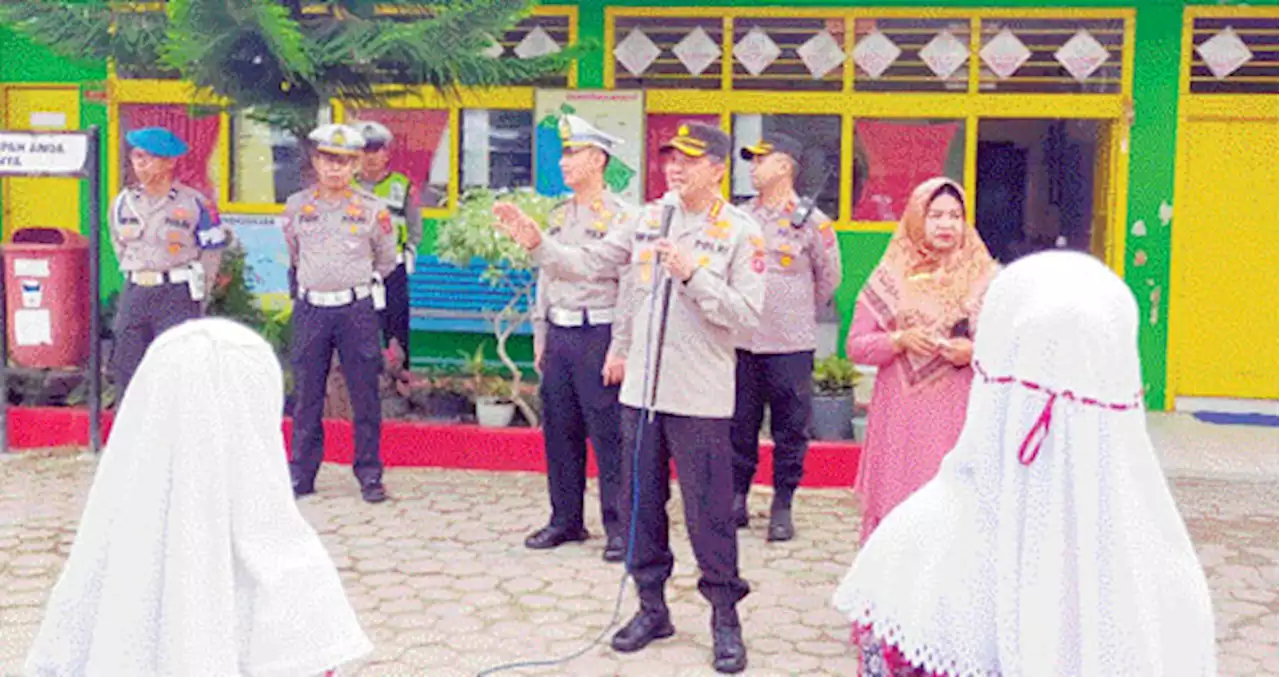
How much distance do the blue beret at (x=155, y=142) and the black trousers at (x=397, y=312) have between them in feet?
5.36

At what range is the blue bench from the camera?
31.2 ft

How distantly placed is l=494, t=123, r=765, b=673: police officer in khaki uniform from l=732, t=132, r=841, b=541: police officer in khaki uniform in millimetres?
1435

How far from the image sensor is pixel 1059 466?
2.17m

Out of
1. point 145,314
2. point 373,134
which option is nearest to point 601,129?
point 373,134

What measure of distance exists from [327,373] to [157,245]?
113 cm

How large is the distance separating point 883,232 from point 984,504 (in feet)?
24.4

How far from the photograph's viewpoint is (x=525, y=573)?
5.80m

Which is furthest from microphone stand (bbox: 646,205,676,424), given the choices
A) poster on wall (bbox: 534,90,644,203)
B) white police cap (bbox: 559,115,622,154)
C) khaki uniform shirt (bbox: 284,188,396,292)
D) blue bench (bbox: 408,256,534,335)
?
blue bench (bbox: 408,256,534,335)

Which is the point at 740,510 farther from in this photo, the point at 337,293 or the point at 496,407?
the point at 337,293

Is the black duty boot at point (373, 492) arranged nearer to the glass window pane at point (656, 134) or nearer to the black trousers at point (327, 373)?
the black trousers at point (327, 373)

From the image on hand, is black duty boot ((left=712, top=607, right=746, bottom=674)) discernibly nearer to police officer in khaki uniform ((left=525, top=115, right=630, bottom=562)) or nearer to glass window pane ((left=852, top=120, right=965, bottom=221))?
police officer in khaki uniform ((left=525, top=115, right=630, bottom=562))

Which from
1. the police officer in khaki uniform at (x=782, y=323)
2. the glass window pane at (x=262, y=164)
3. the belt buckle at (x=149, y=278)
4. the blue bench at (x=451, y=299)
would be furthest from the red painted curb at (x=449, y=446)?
the glass window pane at (x=262, y=164)

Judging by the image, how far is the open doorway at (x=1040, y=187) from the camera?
9.66 meters

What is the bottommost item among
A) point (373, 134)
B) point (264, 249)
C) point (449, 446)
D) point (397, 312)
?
point (449, 446)
